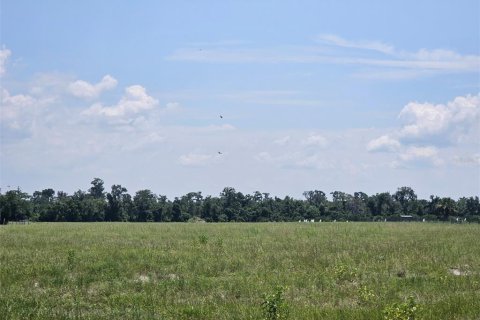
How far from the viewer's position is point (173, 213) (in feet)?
476

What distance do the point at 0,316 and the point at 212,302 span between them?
599cm

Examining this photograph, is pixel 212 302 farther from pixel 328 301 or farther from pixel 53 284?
pixel 53 284

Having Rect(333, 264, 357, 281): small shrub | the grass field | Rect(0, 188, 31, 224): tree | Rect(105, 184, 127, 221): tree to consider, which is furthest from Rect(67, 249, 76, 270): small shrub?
Rect(105, 184, 127, 221): tree

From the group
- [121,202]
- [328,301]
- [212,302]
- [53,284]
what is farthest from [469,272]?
[121,202]

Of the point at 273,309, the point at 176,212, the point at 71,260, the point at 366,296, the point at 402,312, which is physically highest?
the point at 176,212

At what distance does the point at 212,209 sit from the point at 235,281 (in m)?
123

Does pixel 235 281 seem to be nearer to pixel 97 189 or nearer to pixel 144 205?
pixel 144 205

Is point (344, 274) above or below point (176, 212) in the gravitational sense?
below

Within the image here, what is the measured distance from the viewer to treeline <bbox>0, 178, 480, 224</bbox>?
131m

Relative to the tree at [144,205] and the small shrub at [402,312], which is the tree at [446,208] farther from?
the small shrub at [402,312]

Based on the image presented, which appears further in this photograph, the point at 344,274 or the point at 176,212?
the point at 176,212

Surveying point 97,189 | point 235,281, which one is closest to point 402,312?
point 235,281

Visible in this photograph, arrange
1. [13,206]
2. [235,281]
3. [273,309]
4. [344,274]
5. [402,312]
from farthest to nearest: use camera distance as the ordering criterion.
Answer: [13,206], [344,274], [235,281], [273,309], [402,312]

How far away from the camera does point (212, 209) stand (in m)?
143
